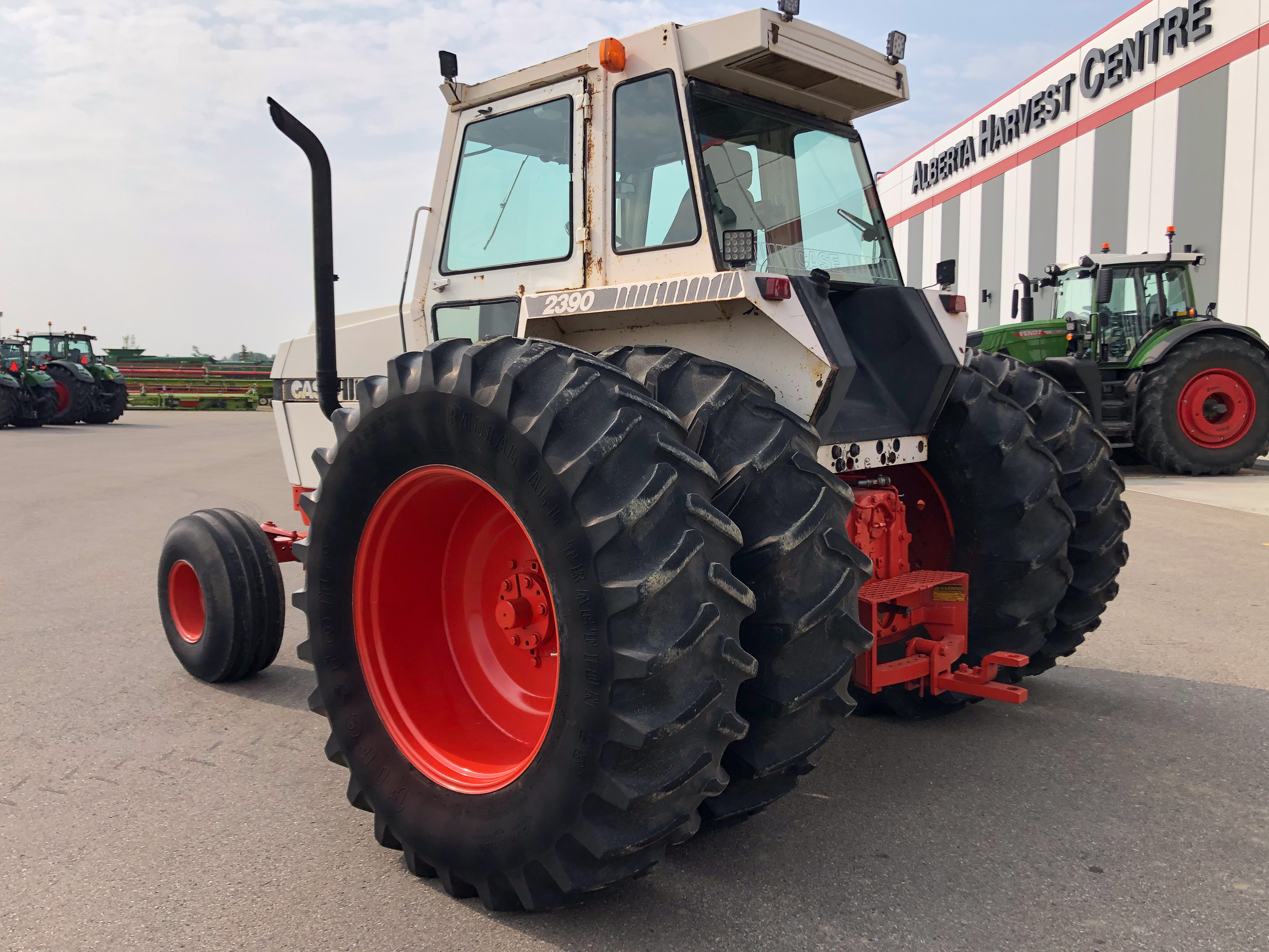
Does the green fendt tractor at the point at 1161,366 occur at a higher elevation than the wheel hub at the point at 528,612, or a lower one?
higher

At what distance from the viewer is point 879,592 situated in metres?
3.17

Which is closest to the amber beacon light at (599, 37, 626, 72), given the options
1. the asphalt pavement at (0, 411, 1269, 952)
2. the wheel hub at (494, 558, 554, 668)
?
the wheel hub at (494, 558, 554, 668)

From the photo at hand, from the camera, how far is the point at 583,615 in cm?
221

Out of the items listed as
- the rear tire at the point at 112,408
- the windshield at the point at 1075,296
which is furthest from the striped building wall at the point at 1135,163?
the rear tire at the point at 112,408

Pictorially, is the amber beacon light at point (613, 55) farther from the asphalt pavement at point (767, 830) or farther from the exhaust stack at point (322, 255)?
the asphalt pavement at point (767, 830)

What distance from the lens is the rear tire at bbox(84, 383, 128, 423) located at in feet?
81.9

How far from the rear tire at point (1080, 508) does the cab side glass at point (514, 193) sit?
6.08ft

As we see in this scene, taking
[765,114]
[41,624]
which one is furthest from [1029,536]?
[41,624]

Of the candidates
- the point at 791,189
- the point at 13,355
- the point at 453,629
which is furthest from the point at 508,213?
the point at 13,355

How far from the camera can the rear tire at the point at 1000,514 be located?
11.3 ft

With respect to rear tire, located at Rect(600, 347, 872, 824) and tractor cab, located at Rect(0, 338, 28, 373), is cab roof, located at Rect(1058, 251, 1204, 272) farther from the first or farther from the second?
tractor cab, located at Rect(0, 338, 28, 373)

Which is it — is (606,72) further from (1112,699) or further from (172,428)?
(172,428)

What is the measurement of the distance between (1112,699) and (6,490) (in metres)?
12.1

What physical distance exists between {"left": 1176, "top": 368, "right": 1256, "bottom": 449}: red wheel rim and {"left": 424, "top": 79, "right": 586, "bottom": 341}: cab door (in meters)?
11.5
